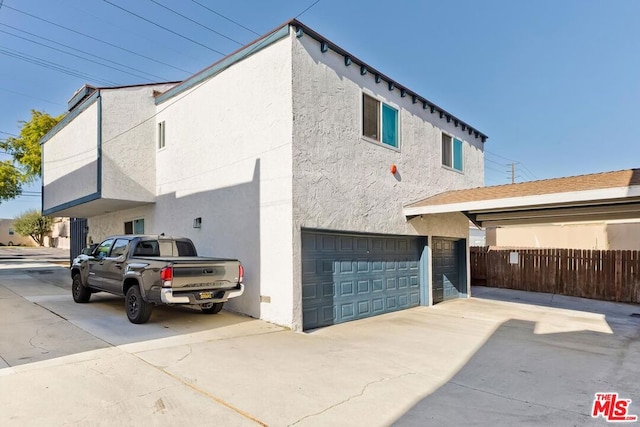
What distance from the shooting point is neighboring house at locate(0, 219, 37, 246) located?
56688mm

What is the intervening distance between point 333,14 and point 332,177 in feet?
14.1

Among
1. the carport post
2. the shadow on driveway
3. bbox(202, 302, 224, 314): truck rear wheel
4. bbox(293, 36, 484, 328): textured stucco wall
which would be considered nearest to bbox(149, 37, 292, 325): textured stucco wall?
bbox(293, 36, 484, 328): textured stucco wall

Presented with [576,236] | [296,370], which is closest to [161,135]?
[296,370]

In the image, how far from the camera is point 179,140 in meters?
11.6

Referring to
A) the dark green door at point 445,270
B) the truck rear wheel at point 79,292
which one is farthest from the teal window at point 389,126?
the truck rear wheel at point 79,292

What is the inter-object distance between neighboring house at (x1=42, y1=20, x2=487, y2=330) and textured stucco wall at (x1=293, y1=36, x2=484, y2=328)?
0.04 metres

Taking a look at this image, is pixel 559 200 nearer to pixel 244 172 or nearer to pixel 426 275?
pixel 426 275

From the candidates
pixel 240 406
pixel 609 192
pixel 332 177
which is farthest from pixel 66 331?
pixel 609 192

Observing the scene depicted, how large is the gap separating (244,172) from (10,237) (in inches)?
2559

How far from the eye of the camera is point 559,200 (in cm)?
852

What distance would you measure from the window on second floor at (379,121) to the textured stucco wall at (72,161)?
7.84m

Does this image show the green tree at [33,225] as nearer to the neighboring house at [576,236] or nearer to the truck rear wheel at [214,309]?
the truck rear wheel at [214,309]

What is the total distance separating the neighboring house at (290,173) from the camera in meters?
8.49

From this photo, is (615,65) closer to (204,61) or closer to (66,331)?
(204,61)
